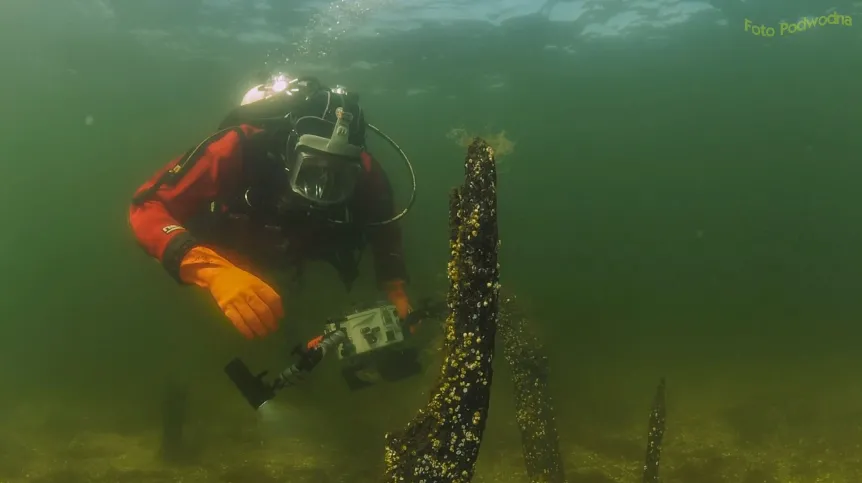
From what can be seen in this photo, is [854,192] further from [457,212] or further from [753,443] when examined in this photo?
[457,212]

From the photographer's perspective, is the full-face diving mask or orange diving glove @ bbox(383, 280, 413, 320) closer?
the full-face diving mask

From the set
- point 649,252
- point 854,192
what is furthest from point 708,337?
point 854,192

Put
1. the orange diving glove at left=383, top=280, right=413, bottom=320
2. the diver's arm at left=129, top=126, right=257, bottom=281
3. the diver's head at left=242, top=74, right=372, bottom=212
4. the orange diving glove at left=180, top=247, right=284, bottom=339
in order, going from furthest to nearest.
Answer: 1. the orange diving glove at left=383, top=280, right=413, bottom=320
2. the diver's head at left=242, top=74, right=372, bottom=212
3. the diver's arm at left=129, top=126, right=257, bottom=281
4. the orange diving glove at left=180, top=247, right=284, bottom=339

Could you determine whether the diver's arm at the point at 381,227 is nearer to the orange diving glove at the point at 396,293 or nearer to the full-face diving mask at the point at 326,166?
the orange diving glove at the point at 396,293

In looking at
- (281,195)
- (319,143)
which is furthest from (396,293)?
(319,143)

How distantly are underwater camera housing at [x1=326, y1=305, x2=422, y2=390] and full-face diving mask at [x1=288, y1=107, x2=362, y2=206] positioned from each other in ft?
5.77

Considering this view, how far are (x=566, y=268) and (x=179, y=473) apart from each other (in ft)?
198

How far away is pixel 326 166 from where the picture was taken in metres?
5.39

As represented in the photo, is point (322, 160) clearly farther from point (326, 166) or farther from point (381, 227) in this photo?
point (381, 227)

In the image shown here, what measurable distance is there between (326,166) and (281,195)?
0.85 meters

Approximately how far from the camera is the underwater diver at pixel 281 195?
5227 millimetres

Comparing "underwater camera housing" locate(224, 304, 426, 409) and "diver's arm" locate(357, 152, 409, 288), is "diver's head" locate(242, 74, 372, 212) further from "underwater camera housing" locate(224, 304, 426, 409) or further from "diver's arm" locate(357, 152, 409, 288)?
"underwater camera housing" locate(224, 304, 426, 409)

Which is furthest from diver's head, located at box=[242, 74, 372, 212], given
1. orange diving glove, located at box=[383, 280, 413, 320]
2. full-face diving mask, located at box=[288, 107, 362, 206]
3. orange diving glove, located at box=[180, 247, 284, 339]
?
orange diving glove, located at box=[180, 247, 284, 339]

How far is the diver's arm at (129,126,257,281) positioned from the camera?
14.7 feet
